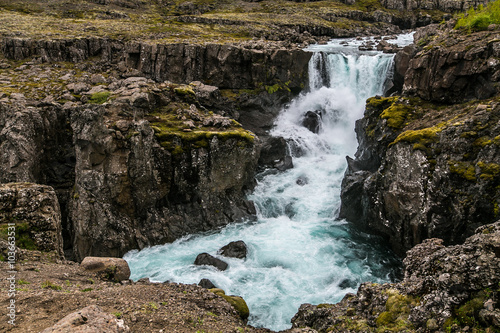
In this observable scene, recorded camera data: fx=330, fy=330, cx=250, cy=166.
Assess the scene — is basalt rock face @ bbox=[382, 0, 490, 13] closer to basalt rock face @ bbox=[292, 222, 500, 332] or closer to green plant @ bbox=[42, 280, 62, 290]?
basalt rock face @ bbox=[292, 222, 500, 332]

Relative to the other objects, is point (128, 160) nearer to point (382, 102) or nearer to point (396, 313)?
point (396, 313)

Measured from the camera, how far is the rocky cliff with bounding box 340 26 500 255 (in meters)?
21.8

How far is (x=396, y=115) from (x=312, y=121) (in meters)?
18.2

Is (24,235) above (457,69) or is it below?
below

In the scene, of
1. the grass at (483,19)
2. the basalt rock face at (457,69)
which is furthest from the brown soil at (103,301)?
the grass at (483,19)

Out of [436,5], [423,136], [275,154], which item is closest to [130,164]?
[275,154]

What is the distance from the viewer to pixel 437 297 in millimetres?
11094

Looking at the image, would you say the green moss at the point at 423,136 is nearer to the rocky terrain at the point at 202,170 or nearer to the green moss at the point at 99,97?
the rocky terrain at the point at 202,170

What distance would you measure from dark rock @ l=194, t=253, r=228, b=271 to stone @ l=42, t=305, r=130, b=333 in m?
16.2

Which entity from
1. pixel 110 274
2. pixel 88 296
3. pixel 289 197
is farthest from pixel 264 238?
pixel 88 296

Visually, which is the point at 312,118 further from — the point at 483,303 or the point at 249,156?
the point at 483,303

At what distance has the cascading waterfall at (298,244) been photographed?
76.7 ft

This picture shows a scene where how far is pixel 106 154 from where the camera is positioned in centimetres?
2639

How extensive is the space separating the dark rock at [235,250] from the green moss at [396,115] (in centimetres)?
1661
